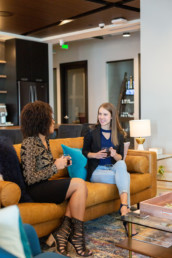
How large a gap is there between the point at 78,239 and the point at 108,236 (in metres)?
0.47

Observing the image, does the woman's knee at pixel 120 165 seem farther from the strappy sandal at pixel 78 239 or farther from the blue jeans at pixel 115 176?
the strappy sandal at pixel 78 239

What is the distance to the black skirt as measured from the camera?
2.61m

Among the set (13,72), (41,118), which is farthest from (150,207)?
(13,72)

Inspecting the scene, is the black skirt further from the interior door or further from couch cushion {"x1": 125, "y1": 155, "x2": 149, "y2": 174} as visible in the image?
the interior door

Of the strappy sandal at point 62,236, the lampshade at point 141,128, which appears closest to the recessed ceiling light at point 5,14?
the lampshade at point 141,128

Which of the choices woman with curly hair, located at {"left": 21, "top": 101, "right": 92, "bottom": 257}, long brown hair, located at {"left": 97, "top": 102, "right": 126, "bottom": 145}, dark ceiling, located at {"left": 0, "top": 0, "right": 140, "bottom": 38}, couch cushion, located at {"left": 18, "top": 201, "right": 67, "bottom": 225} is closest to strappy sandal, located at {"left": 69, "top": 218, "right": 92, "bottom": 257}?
woman with curly hair, located at {"left": 21, "top": 101, "right": 92, "bottom": 257}

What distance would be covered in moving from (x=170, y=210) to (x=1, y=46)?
246 inches

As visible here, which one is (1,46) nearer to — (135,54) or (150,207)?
(135,54)

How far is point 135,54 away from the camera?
7992 mm

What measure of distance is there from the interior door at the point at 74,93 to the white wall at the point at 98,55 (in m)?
0.21

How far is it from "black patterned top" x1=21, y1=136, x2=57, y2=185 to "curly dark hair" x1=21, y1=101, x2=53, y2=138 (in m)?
0.08

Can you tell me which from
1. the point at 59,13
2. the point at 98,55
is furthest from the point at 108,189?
the point at 98,55

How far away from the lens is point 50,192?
261 centimetres

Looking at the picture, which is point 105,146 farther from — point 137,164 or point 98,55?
point 98,55
